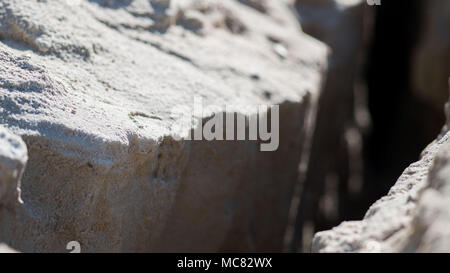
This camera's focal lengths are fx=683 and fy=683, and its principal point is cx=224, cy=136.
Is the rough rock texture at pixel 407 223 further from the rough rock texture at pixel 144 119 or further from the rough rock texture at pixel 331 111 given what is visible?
the rough rock texture at pixel 331 111

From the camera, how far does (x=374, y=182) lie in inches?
145

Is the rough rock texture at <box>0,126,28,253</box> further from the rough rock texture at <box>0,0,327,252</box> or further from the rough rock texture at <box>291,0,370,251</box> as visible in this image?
the rough rock texture at <box>291,0,370,251</box>

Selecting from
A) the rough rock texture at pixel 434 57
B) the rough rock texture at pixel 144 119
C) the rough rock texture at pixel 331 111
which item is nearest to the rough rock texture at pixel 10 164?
the rough rock texture at pixel 144 119

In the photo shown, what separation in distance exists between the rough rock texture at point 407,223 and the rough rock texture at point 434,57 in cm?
208

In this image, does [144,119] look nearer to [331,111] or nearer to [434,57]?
[331,111]

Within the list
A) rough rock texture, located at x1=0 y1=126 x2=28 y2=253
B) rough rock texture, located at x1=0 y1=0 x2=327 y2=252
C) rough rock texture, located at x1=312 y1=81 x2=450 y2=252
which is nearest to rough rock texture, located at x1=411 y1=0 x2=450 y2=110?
rough rock texture, located at x1=0 y1=0 x2=327 y2=252

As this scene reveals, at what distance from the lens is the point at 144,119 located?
1.40 meters

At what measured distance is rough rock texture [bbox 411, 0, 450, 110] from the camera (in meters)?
3.11

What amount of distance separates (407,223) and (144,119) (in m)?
0.62

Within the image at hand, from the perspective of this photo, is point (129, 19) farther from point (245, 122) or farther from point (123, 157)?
point (123, 157)

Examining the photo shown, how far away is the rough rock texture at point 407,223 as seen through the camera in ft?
2.81

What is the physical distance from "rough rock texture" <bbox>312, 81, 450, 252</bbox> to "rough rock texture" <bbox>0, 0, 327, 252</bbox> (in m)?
0.44

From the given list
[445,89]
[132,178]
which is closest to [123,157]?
[132,178]

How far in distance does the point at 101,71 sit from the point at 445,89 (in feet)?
6.88
